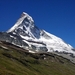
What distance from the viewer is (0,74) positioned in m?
110

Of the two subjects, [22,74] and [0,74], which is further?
[22,74]

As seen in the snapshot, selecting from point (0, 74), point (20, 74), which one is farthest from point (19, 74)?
point (0, 74)

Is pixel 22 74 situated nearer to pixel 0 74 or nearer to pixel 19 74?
pixel 19 74

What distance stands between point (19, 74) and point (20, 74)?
729 mm

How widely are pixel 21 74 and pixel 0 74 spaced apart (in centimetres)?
4445

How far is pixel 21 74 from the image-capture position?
15312 cm

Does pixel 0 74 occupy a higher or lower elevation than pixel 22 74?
lower

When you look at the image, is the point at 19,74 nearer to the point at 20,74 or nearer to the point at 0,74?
the point at 20,74

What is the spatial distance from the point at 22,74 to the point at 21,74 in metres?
1.17

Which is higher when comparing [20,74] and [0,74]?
[20,74]

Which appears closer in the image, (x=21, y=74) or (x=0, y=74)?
(x=0, y=74)

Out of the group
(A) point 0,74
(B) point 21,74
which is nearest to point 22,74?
(B) point 21,74

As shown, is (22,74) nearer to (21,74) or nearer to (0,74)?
(21,74)

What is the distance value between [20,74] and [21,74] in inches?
31.4
